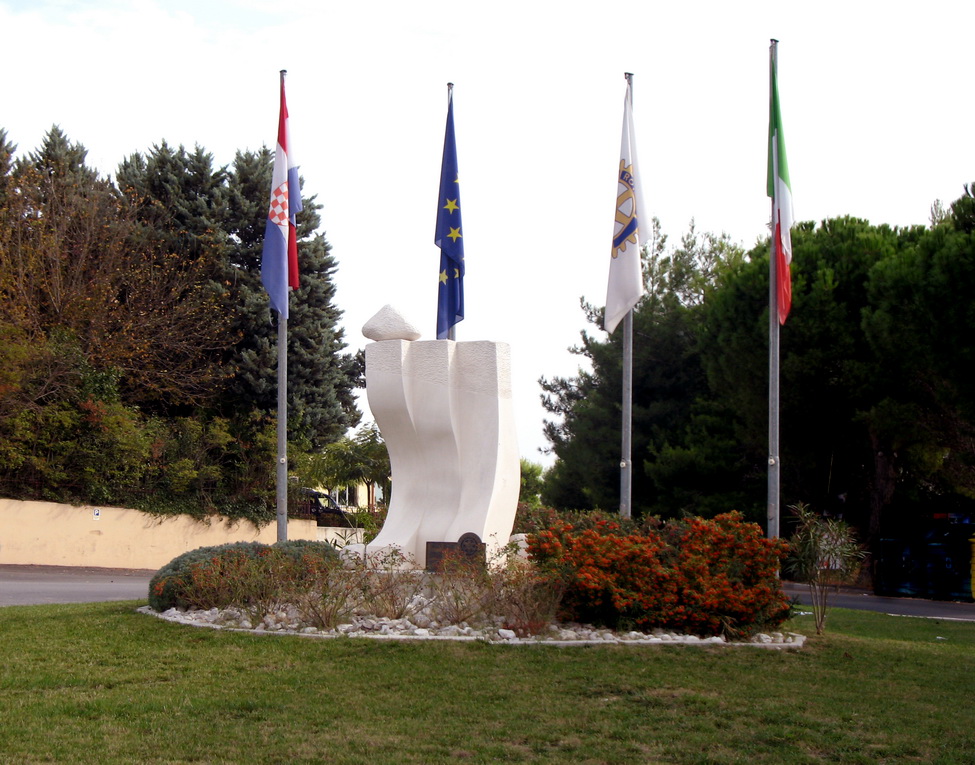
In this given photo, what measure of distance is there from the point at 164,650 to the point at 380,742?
377 cm

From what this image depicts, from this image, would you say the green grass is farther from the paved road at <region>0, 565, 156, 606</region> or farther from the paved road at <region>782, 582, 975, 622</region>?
the paved road at <region>782, 582, 975, 622</region>

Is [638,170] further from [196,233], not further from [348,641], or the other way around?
[196,233]

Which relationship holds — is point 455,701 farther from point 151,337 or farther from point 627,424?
point 151,337

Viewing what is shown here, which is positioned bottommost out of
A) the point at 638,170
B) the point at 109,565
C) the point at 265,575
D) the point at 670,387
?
the point at 109,565

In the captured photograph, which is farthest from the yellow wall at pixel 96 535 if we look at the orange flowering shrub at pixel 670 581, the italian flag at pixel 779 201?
the italian flag at pixel 779 201

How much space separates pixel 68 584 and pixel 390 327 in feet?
31.8

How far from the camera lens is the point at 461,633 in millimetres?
10586

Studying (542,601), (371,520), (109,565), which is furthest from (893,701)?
(109,565)

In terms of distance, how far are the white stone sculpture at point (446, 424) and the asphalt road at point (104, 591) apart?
4389mm

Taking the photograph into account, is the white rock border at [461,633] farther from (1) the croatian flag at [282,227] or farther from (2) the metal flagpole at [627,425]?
(1) the croatian flag at [282,227]

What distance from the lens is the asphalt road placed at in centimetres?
1727

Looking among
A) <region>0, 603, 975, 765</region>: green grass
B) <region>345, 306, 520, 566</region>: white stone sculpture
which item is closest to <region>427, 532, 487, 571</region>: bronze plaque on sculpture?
<region>345, 306, 520, 566</region>: white stone sculpture

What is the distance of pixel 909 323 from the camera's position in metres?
22.4

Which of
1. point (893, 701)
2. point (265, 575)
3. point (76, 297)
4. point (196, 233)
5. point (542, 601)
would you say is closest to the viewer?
point (893, 701)
